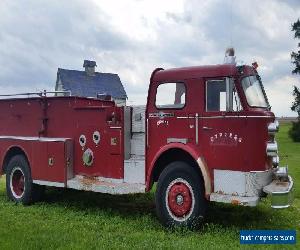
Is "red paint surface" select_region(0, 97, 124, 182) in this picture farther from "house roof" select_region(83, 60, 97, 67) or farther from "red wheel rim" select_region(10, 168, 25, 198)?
"house roof" select_region(83, 60, 97, 67)

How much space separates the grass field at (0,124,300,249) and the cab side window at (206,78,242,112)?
1.92 meters

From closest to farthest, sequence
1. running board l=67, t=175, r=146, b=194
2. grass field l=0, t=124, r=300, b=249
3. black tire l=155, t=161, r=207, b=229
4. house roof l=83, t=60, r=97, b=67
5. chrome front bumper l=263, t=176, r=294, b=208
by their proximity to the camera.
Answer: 1. grass field l=0, t=124, r=300, b=249
2. chrome front bumper l=263, t=176, r=294, b=208
3. black tire l=155, t=161, r=207, b=229
4. running board l=67, t=175, r=146, b=194
5. house roof l=83, t=60, r=97, b=67

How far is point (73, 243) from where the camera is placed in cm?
678

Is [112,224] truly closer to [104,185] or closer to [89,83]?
[104,185]

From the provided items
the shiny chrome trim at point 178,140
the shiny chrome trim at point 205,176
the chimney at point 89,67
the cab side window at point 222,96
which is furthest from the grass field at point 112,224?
the chimney at point 89,67

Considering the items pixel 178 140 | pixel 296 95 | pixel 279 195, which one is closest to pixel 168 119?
pixel 178 140

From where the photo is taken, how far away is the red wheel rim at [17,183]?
10734 millimetres

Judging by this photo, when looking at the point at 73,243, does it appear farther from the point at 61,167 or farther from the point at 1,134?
the point at 1,134

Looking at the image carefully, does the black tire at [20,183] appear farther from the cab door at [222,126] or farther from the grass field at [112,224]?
the cab door at [222,126]

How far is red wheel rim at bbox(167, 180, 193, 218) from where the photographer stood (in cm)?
791

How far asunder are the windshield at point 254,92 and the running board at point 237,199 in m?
1.49

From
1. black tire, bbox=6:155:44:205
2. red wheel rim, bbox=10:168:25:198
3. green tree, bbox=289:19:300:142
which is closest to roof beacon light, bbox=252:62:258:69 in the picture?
black tire, bbox=6:155:44:205

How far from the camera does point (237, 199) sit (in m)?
7.43

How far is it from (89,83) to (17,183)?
119ft
